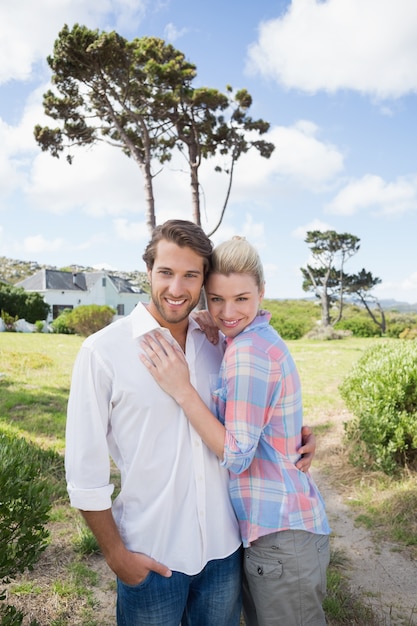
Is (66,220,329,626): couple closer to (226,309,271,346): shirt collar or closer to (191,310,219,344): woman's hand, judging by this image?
(226,309,271,346): shirt collar

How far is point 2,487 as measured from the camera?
8.02 feet

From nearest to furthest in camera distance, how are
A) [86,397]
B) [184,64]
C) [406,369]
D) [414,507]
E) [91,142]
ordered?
[86,397], [414,507], [406,369], [184,64], [91,142]

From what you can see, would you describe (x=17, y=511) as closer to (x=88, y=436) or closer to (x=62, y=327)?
(x=88, y=436)

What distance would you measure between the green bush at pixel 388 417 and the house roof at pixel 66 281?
149 feet

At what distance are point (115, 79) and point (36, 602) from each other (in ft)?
50.8

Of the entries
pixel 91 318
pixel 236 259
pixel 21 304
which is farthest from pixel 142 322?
pixel 21 304

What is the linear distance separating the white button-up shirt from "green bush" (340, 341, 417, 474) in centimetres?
436

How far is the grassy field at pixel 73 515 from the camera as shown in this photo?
11.6 ft

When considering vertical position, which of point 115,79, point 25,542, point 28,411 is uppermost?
point 115,79

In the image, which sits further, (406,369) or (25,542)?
(406,369)

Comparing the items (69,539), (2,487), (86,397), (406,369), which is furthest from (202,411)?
(406,369)

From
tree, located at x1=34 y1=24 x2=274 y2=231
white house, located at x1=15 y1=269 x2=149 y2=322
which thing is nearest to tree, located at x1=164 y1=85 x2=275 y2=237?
tree, located at x1=34 y1=24 x2=274 y2=231

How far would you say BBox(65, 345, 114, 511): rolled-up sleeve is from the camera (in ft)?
6.55

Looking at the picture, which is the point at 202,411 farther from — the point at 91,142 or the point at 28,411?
the point at 91,142
